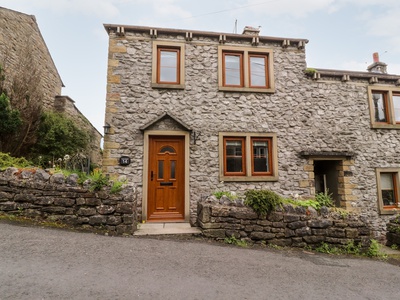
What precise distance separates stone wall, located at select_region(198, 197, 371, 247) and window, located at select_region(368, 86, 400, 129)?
5579mm

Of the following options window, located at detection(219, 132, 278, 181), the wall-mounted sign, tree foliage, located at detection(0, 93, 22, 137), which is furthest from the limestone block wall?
window, located at detection(219, 132, 278, 181)

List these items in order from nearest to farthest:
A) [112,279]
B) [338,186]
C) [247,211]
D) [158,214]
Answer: [112,279], [247,211], [158,214], [338,186]

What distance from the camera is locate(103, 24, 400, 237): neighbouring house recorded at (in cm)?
758

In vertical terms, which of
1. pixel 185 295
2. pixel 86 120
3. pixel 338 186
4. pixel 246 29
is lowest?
pixel 185 295

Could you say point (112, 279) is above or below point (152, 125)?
below

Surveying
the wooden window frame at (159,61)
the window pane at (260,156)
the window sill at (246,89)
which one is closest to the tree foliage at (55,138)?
the wooden window frame at (159,61)

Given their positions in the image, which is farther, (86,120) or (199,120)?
(86,120)

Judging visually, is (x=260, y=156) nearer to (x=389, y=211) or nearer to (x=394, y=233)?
(x=394, y=233)

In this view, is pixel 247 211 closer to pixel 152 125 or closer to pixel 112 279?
pixel 112 279

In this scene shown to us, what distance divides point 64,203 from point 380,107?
11461mm

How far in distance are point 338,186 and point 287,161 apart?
2272mm

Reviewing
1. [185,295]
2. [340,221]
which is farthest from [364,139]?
[185,295]

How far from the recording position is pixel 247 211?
18.1ft

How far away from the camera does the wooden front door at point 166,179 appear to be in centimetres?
742
